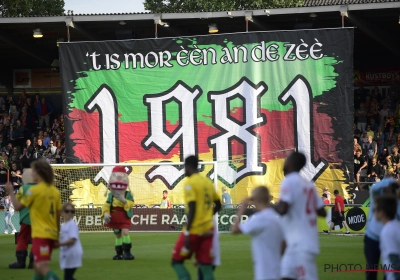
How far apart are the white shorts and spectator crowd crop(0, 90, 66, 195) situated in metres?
26.0

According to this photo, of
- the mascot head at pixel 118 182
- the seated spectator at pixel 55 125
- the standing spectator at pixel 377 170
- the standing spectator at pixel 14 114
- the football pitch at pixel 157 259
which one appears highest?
the standing spectator at pixel 14 114

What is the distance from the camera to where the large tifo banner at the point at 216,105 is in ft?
98.2

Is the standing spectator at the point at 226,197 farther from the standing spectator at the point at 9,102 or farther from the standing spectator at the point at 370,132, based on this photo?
the standing spectator at the point at 9,102

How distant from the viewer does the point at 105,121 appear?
3228 centimetres

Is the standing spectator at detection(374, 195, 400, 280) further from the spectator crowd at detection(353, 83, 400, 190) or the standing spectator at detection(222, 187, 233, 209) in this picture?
the spectator crowd at detection(353, 83, 400, 190)

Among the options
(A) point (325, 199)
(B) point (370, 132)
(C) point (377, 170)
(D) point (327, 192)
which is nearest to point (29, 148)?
(D) point (327, 192)

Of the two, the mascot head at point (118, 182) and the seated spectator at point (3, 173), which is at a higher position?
the seated spectator at point (3, 173)

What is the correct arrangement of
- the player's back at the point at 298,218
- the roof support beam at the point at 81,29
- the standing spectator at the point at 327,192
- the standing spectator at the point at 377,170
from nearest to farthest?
the player's back at the point at 298,218 < the standing spectator at the point at 327,192 < the standing spectator at the point at 377,170 < the roof support beam at the point at 81,29

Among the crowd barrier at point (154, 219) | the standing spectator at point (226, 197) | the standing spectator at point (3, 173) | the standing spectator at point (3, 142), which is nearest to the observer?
the crowd barrier at point (154, 219)

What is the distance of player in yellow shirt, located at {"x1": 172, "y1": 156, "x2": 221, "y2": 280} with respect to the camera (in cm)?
1043

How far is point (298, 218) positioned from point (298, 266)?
1.76 feet

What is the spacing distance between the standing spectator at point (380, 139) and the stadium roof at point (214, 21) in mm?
3674

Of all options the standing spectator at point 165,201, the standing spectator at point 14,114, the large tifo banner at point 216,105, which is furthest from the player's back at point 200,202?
the standing spectator at point 14,114

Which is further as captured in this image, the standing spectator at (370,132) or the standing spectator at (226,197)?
the standing spectator at (370,132)
